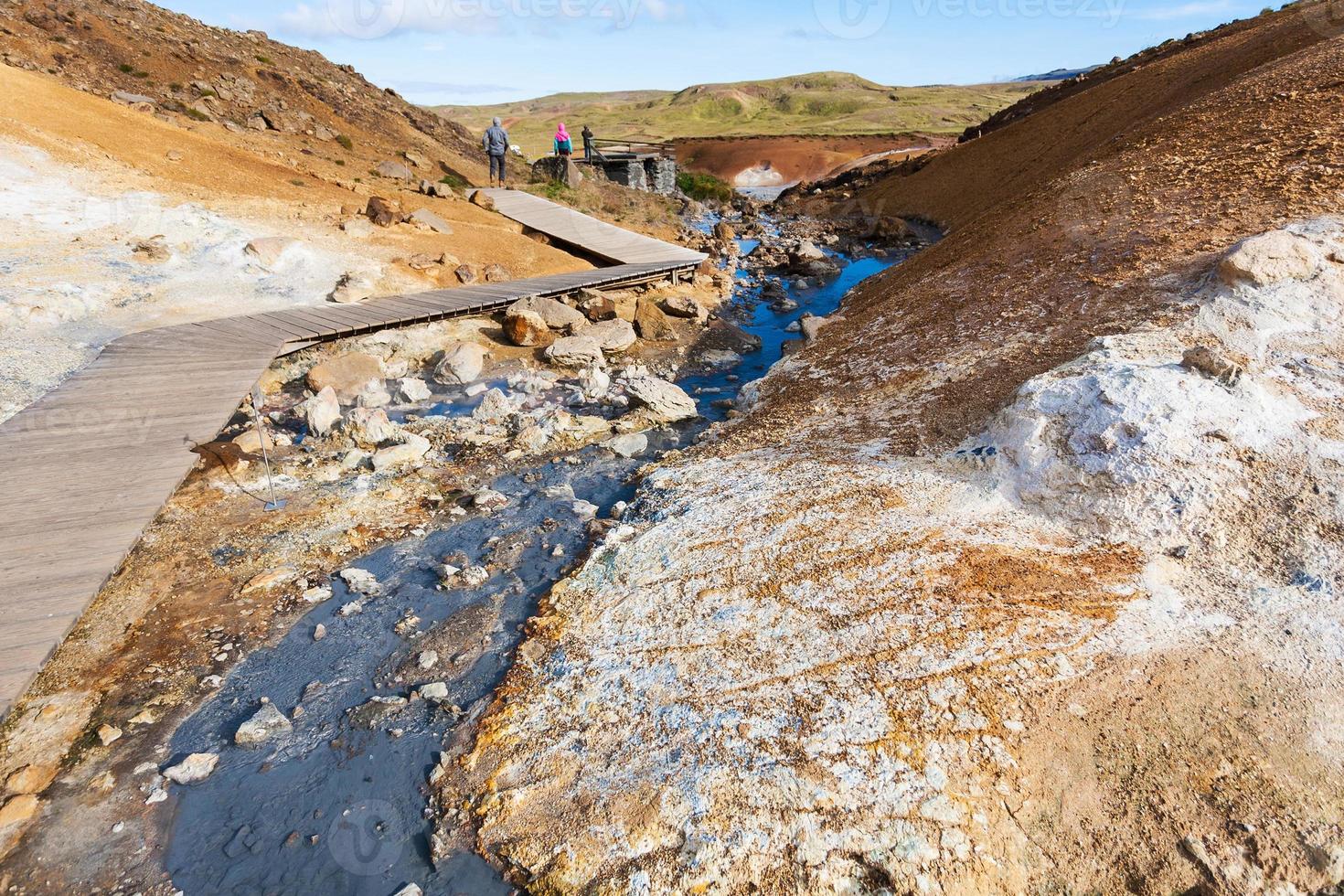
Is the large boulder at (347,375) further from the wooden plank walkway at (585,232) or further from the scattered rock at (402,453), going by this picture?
the wooden plank walkway at (585,232)

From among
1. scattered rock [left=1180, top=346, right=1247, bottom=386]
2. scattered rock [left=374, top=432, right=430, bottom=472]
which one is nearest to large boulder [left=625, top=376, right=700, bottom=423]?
scattered rock [left=374, top=432, right=430, bottom=472]

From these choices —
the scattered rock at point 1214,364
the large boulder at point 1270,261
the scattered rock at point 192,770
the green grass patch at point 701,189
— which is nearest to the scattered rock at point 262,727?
the scattered rock at point 192,770

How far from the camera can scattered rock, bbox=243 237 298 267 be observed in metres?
12.8

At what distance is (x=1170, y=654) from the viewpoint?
14.4 feet

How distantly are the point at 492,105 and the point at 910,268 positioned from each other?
146621 mm

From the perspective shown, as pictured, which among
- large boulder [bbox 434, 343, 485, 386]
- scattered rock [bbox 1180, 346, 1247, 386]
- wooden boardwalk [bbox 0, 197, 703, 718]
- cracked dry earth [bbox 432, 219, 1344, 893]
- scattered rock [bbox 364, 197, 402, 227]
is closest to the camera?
cracked dry earth [bbox 432, 219, 1344, 893]

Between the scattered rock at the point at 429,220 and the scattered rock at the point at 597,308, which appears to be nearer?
the scattered rock at the point at 597,308

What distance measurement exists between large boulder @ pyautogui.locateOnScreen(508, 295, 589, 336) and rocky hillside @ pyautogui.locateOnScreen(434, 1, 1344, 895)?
17.4ft

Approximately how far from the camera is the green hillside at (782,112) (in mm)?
68781

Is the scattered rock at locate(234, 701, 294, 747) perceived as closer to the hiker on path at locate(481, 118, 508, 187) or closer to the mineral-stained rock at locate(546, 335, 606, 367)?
A: the mineral-stained rock at locate(546, 335, 606, 367)

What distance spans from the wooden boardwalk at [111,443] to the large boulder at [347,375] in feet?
1.68

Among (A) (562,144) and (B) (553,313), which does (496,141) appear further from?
(B) (553,313)

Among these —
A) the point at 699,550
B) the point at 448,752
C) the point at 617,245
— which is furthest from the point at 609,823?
the point at 617,245

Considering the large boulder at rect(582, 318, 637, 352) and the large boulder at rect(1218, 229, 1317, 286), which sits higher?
the large boulder at rect(1218, 229, 1317, 286)
